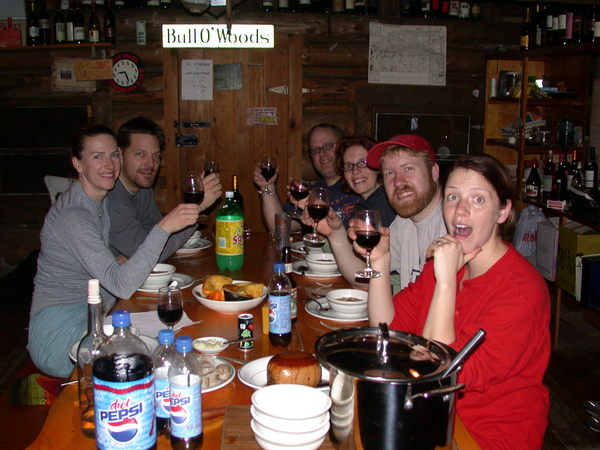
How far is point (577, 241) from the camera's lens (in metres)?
4.16

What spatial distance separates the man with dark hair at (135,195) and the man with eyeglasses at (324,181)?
2.00 feet

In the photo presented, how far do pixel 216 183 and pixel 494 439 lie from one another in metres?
1.67

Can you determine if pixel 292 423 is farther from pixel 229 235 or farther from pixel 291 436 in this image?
pixel 229 235

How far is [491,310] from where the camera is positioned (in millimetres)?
1661

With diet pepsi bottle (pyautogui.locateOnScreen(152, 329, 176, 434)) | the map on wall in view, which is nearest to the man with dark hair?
diet pepsi bottle (pyautogui.locateOnScreen(152, 329, 176, 434))

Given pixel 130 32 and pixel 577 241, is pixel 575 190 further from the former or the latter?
pixel 130 32

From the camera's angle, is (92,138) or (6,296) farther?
(6,296)

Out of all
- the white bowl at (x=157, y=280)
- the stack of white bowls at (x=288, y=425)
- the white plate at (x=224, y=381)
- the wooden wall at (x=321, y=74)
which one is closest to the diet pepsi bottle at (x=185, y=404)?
the stack of white bowls at (x=288, y=425)

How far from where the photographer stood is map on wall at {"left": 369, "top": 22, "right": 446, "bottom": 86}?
5.58 metres

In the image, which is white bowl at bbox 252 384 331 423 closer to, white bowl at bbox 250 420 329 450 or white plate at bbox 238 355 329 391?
white bowl at bbox 250 420 329 450

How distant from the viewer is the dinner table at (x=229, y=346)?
52.7 inches

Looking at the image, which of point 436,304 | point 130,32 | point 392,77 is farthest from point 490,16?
point 436,304

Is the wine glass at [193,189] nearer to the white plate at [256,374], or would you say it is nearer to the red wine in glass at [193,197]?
the red wine in glass at [193,197]

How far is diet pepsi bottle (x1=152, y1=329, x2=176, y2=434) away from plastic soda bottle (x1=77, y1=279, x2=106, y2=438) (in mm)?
195
